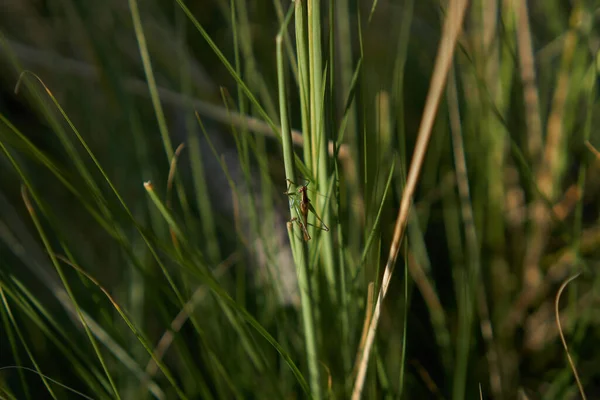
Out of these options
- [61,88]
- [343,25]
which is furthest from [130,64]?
[343,25]

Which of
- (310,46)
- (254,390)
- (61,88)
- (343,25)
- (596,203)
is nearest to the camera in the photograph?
(310,46)

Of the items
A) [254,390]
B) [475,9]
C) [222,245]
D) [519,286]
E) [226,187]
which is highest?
[475,9]

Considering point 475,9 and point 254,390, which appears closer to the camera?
point 254,390

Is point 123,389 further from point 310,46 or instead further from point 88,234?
point 310,46

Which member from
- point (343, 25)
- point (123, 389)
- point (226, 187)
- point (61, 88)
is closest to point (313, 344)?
point (123, 389)

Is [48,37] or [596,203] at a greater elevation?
[48,37]

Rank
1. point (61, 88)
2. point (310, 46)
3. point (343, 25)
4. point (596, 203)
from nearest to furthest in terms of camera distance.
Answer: point (310, 46), point (343, 25), point (596, 203), point (61, 88)
